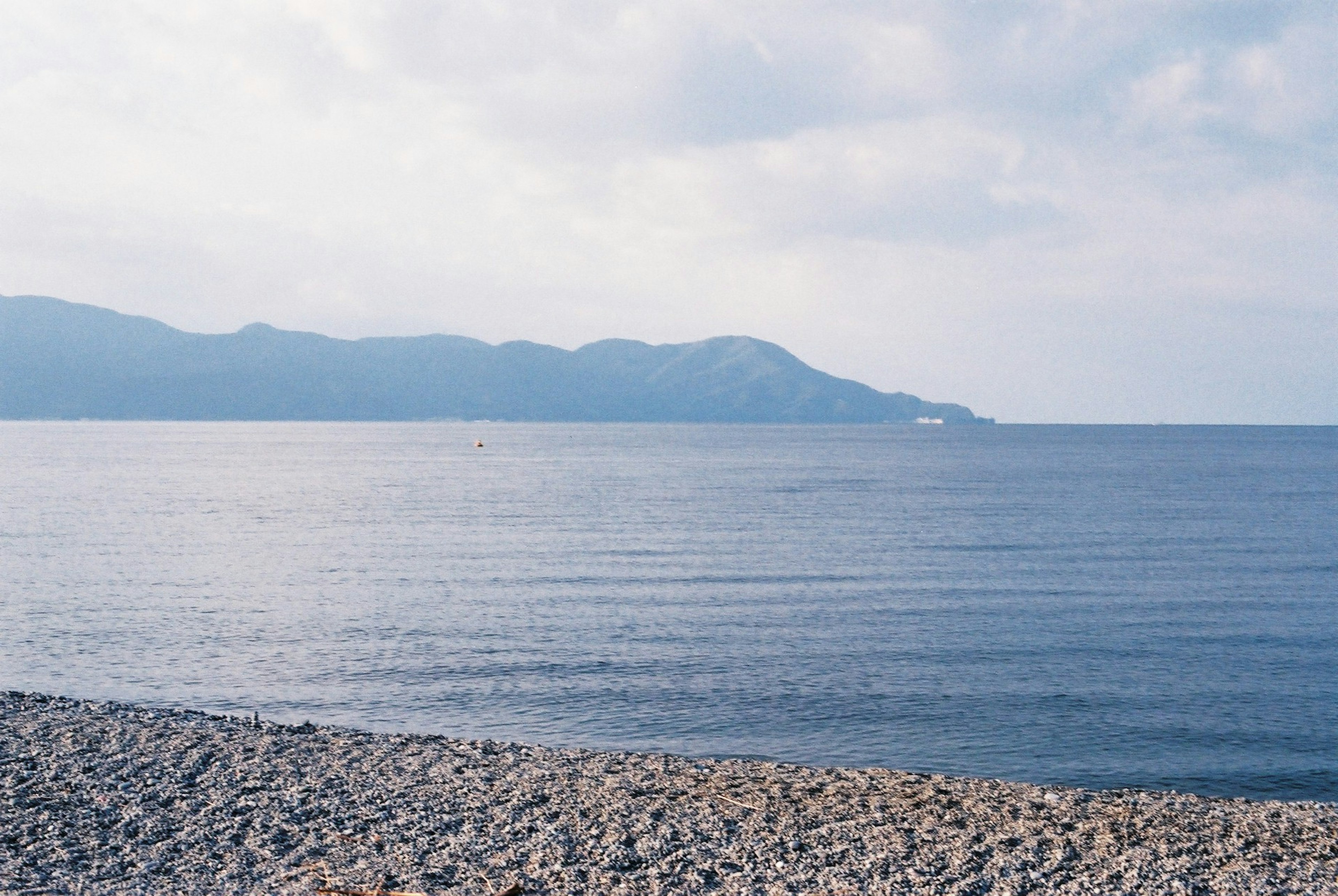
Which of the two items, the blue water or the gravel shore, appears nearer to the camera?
the gravel shore

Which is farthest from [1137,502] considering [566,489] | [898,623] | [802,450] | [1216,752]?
[802,450]

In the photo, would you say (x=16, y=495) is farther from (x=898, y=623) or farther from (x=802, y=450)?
(x=802, y=450)

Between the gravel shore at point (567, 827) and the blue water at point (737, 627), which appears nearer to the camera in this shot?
the gravel shore at point (567, 827)

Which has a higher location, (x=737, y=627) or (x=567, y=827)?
(x=567, y=827)

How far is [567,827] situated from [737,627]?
672 inches

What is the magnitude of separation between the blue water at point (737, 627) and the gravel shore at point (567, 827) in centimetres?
295

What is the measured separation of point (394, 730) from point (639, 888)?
9.68m

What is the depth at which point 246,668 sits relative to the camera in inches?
936

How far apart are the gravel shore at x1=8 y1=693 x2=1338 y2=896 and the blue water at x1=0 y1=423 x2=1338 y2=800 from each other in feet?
9.68

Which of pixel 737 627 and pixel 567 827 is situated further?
pixel 737 627

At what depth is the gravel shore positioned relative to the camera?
10.6m

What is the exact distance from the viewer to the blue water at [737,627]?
62.9 ft

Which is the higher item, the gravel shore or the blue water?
the gravel shore

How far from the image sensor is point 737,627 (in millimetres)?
29062
